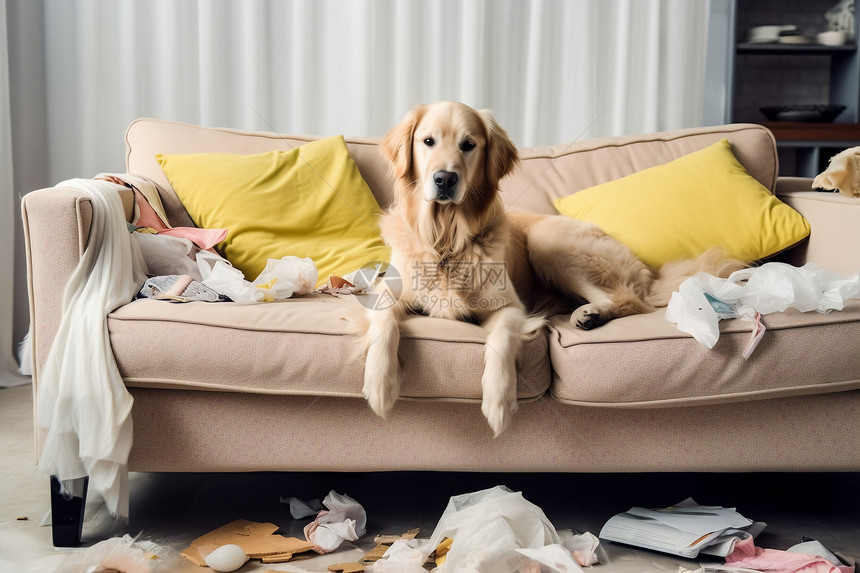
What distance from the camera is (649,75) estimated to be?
360 centimetres

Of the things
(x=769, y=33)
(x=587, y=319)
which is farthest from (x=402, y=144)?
(x=769, y=33)

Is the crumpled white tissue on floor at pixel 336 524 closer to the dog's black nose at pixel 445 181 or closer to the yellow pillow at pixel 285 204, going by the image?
the yellow pillow at pixel 285 204

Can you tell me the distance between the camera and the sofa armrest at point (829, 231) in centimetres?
206

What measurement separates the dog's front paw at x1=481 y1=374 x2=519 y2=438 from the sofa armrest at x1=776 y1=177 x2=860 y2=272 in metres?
1.15

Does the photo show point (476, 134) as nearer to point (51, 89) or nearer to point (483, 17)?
point (483, 17)

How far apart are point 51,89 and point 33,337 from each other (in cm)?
206

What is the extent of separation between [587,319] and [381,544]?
76cm

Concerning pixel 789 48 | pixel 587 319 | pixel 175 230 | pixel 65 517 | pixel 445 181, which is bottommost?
pixel 65 517

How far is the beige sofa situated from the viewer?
5.30 feet

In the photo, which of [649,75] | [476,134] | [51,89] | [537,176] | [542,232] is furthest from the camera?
[649,75]

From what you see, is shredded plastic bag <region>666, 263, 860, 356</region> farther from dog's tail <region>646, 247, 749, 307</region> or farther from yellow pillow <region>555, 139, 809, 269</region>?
yellow pillow <region>555, 139, 809, 269</region>

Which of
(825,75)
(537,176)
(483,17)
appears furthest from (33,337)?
(825,75)

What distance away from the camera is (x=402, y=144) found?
195 cm

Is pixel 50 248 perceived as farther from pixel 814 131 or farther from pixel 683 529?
pixel 814 131
